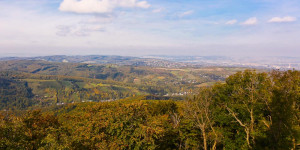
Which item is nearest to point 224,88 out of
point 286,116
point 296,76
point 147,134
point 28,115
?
point 296,76

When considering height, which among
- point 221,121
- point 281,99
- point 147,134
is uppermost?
point 281,99

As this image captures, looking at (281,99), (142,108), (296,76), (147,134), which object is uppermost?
(296,76)

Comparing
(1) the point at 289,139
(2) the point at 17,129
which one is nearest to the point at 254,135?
(1) the point at 289,139

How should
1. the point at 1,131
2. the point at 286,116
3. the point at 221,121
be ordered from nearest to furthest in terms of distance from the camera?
1. the point at 1,131
2. the point at 286,116
3. the point at 221,121

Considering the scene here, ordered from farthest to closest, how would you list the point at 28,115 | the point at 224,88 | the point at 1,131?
the point at 224,88 → the point at 28,115 → the point at 1,131

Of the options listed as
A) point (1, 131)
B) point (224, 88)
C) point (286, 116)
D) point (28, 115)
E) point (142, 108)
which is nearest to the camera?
point (1, 131)

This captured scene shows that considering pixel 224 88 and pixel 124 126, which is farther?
pixel 224 88

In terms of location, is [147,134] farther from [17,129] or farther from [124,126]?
[17,129]

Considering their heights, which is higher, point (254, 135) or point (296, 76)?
point (296, 76)

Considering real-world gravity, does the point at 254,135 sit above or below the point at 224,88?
below
